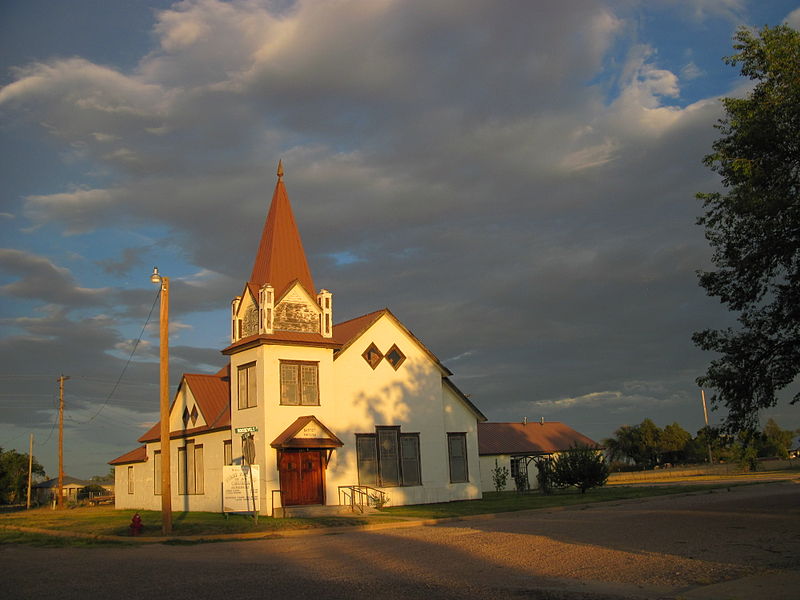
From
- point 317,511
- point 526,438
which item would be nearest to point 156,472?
point 317,511

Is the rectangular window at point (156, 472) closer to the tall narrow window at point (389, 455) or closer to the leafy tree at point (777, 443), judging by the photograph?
the tall narrow window at point (389, 455)

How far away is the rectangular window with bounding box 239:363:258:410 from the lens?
3073 centimetres

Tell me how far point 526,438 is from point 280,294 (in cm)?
3296

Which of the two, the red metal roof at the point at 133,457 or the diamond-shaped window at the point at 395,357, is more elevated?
the diamond-shaped window at the point at 395,357

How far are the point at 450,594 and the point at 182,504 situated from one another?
27.7 m

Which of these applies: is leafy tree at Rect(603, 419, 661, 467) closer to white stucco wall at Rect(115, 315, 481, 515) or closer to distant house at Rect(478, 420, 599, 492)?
distant house at Rect(478, 420, 599, 492)

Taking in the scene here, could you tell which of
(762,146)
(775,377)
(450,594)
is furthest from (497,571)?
(762,146)

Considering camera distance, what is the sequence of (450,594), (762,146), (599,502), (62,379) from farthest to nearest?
(62,379) → (599,502) → (762,146) → (450,594)

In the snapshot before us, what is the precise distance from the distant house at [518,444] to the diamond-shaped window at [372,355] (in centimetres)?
1769

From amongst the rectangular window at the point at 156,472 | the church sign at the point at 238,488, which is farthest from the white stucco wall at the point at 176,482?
the church sign at the point at 238,488

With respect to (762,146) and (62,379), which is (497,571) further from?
(62,379)

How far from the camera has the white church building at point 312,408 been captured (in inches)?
1185

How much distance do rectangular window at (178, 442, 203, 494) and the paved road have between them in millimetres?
13623

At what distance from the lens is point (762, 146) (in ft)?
63.1
